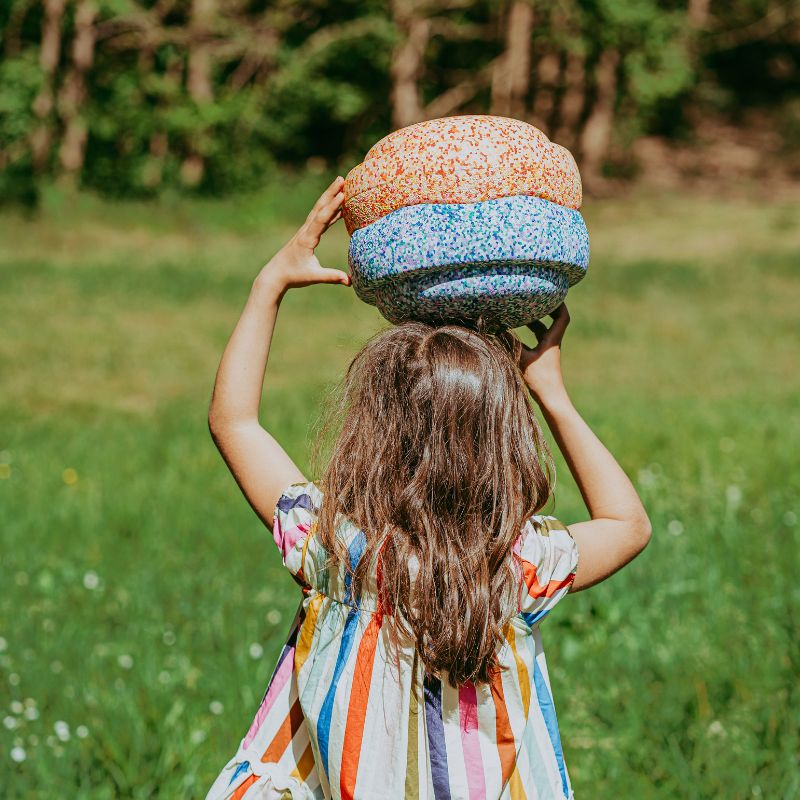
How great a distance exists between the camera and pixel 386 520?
74.1 inches

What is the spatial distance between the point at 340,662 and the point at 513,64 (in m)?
19.0

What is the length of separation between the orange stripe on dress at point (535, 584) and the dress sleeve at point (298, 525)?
0.36 m

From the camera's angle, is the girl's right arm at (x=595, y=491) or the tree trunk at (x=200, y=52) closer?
the girl's right arm at (x=595, y=491)

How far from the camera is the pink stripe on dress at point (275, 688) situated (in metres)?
2.02

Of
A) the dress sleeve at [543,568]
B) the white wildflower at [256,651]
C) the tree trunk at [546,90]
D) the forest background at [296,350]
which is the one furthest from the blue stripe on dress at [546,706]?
the tree trunk at [546,90]

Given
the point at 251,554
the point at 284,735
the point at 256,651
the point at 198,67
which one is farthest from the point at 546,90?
the point at 284,735

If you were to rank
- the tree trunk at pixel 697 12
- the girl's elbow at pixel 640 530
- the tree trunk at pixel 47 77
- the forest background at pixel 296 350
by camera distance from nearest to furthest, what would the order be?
the girl's elbow at pixel 640 530, the forest background at pixel 296 350, the tree trunk at pixel 47 77, the tree trunk at pixel 697 12

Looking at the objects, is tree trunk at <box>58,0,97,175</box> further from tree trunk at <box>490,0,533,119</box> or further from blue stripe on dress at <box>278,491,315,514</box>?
blue stripe on dress at <box>278,491,315,514</box>

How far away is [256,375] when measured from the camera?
2127mm

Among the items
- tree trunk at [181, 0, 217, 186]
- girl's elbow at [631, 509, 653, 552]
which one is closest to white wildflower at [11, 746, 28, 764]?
girl's elbow at [631, 509, 653, 552]

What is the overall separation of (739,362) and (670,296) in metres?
3.08

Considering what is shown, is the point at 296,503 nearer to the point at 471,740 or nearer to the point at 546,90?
the point at 471,740

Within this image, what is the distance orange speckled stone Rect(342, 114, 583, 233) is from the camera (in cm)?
210

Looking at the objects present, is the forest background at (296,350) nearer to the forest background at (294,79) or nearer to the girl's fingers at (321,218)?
the forest background at (294,79)
